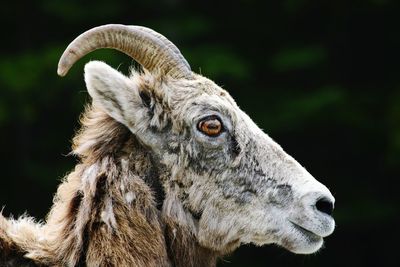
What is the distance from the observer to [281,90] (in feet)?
51.5

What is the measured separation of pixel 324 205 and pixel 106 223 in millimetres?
1525

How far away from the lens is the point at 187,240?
19.2 feet

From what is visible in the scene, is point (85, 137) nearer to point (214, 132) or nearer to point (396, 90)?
point (214, 132)

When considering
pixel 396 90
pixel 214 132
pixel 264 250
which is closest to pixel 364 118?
pixel 396 90

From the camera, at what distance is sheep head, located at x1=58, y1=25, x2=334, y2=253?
584 cm

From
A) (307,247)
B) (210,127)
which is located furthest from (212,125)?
(307,247)

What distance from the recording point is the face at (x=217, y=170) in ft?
19.2

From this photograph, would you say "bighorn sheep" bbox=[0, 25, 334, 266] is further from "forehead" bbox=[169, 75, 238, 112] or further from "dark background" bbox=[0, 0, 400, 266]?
"dark background" bbox=[0, 0, 400, 266]

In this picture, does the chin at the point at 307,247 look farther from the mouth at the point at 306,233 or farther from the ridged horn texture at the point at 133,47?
the ridged horn texture at the point at 133,47

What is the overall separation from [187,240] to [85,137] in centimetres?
108

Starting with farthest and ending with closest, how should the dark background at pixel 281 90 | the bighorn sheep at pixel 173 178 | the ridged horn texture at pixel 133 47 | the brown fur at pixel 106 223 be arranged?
the dark background at pixel 281 90, the ridged horn texture at pixel 133 47, the bighorn sheep at pixel 173 178, the brown fur at pixel 106 223

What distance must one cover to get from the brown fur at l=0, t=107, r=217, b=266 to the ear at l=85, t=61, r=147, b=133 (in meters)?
0.09

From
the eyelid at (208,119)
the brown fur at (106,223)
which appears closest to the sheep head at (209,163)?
the eyelid at (208,119)

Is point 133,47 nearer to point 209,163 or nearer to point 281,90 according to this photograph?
point 209,163
